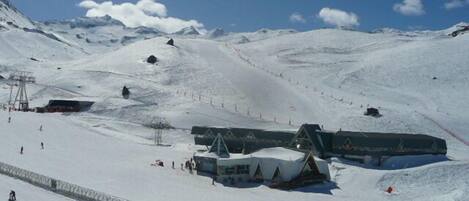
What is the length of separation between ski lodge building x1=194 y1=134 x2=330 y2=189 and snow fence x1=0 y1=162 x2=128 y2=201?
16363 millimetres

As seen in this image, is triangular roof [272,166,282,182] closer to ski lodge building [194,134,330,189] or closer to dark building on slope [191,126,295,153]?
ski lodge building [194,134,330,189]

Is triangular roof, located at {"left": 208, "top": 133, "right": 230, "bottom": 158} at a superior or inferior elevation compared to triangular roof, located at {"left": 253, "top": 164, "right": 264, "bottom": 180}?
superior

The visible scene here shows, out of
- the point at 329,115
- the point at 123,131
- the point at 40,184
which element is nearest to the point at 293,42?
the point at 329,115

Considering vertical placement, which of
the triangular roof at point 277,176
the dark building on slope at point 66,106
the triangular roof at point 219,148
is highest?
the dark building on slope at point 66,106

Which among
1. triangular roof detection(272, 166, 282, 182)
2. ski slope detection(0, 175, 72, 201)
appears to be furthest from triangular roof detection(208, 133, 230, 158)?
ski slope detection(0, 175, 72, 201)

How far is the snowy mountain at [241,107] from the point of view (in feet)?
158

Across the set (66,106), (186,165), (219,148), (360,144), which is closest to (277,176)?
(219,148)

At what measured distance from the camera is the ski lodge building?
50781 millimetres

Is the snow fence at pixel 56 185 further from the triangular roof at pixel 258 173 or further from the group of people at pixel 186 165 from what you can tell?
the triangular roof at pixel 258 173

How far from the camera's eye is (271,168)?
51438 millimetres

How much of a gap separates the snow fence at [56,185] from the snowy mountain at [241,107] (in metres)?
0.80

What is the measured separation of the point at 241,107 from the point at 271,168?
39094 millimetres

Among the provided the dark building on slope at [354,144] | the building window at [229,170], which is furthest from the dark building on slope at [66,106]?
the building window at [229,170]

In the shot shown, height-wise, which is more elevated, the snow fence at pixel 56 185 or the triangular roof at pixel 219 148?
the triangular roof at pixel 219 148
